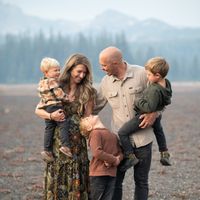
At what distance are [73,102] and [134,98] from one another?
0.66 metres

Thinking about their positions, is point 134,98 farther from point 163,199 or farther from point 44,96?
point 163,199

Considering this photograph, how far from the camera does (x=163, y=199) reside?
27.0ft

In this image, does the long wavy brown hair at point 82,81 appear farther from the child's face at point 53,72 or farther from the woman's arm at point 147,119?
the woman's arm at point 147,119

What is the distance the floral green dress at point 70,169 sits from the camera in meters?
5.20

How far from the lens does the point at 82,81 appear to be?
524 centimetres

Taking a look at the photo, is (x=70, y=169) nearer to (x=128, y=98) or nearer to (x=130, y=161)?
(x=130, y=161)

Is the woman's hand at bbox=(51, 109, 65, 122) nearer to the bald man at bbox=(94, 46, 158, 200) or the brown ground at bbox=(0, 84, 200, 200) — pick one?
the bald man at bbox=(94, 46, 158, 200)

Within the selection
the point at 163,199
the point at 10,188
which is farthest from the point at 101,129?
the point at 10,188

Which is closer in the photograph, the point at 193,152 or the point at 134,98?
the point at 134,98

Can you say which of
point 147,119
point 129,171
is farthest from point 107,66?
point 129,171

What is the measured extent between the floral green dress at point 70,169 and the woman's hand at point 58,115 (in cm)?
17

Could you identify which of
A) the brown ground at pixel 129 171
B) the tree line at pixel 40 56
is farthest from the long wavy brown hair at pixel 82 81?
the tree line at pixel 40 56

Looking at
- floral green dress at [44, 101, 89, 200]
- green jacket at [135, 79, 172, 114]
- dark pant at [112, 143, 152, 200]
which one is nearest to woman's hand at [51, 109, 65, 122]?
floral green dress at [44, 101, 89, 200]

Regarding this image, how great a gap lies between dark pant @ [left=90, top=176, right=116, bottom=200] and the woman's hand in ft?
2.40
